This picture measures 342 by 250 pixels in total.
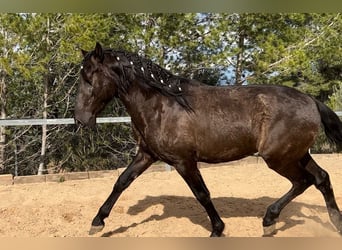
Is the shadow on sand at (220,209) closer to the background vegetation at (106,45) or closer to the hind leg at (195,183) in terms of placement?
the hind leg at (195,183)

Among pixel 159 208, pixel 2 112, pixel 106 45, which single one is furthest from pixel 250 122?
pixel 2 112

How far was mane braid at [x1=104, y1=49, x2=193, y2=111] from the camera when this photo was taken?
335 centimetres

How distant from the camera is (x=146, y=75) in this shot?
3.38 m

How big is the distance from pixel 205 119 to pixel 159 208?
140 cm

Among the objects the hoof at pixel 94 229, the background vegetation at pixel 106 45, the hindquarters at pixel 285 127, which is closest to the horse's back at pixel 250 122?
the hindquarters at pixel 285 127

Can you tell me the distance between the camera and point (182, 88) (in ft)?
11.1

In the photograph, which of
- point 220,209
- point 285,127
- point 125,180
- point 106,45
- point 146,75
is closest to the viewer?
point 285,127

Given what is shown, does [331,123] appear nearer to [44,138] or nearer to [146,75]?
[146,75]

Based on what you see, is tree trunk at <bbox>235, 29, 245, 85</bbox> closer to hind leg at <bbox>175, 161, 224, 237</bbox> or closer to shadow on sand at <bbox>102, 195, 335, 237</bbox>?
shadow on sand at <bbox>102, 195, 335, 237</bbox>

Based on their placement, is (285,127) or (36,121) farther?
(36,121)

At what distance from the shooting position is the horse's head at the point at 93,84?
3.29m

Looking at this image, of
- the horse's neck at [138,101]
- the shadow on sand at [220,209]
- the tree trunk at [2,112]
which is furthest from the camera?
the tree trunk at [2,112]

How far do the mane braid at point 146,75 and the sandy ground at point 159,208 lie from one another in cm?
125
